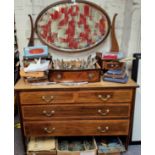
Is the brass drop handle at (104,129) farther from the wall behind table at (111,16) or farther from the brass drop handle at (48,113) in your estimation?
the wall behind table at (111,16)

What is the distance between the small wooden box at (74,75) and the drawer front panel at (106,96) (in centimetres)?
13

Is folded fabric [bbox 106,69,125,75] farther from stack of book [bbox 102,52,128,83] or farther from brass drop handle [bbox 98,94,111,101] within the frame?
brass drop handle [bbox 98,94,111,101]

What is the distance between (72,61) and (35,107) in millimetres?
555

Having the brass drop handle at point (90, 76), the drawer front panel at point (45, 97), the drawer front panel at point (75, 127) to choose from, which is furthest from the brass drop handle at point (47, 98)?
the brass drop handle at point (90, 76)

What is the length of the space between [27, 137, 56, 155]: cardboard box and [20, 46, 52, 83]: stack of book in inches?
25.0

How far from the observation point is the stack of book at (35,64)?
5.25ft

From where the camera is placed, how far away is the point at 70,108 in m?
1.64

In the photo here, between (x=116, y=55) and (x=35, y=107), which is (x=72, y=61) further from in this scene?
(x=35, y=107)

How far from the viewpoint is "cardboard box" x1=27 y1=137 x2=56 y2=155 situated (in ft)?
5.77

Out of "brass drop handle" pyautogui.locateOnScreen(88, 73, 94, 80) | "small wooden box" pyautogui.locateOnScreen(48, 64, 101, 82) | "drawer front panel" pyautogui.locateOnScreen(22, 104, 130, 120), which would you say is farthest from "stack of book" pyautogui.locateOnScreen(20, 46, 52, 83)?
"brass drop handle" pyautogui.locateOnScreen(88, 73, 94, 80)

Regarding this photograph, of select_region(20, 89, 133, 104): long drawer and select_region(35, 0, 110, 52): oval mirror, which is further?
select_region(35, 0, 110, 52): oval mirror

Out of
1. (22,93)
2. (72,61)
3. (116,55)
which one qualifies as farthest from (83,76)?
(22,93)

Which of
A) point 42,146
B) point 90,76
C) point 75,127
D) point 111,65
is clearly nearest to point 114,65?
point 111,65

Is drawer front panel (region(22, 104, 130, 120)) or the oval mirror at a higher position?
the oval mirror
